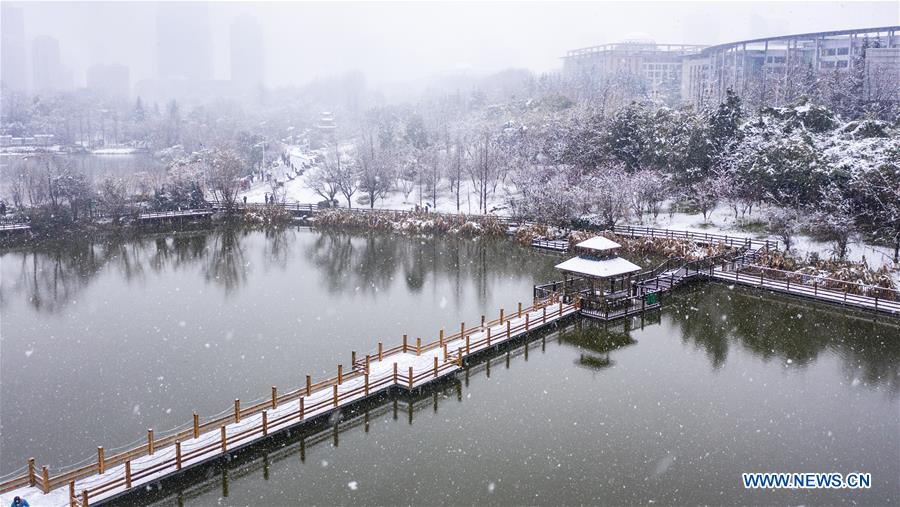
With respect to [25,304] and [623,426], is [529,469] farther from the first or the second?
[25,304]

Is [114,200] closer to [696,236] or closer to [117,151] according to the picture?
[696,236]

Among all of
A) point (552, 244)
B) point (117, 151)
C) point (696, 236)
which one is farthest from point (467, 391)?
point (117, 151)

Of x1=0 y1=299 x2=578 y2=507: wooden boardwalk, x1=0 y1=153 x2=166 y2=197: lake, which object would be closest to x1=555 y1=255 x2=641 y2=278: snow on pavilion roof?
x1=0 y1=299 x2=578 y2=507: wooden boardwalk

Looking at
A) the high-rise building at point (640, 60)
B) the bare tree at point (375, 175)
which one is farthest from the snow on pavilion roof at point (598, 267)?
the high-rise building at point (640, 60)

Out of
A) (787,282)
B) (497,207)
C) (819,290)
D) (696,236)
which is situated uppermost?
(497,207)

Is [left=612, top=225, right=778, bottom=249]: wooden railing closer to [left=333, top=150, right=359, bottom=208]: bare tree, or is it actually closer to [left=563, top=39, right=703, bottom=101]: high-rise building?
[left=333, top=150, right=359, bottom=208]: bare tree

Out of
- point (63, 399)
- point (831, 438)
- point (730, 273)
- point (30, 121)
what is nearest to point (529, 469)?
point (831, 438)
